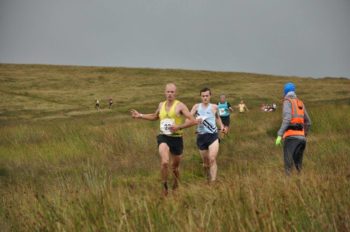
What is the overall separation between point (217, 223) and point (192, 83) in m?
60.7

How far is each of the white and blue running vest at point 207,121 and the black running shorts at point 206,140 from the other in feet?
0.22

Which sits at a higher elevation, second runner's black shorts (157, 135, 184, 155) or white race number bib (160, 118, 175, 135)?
white race number bib (160, 118, 175, 135)

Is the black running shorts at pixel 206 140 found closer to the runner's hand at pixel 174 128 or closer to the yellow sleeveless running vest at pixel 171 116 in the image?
the yellow sleeveless running vest at pixel 171 116

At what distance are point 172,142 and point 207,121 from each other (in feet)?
3.44

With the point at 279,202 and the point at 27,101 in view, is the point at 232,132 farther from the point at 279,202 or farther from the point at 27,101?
the point at 27,101

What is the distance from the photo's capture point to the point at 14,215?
583 centimetres

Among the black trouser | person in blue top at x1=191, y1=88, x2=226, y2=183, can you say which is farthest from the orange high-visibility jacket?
person in blue top at x1=191, y1=88, x2=226, y2=183

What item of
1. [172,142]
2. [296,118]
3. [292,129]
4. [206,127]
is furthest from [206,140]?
[296,118]

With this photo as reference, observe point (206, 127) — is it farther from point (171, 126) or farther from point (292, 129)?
point (292, 129)

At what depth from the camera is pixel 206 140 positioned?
10.0 metres

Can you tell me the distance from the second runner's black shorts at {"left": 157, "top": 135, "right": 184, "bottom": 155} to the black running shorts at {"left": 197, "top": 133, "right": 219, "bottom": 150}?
83cm

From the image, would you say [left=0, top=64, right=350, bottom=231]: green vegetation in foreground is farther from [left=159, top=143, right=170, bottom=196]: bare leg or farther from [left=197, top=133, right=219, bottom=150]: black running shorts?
[left=197, top=133, right=219, bottom=150]: black running shorts

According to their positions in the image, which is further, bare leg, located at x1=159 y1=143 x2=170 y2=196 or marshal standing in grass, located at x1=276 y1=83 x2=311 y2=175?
bare leg, located at x1=159 y1=143 x2=170 y2=196

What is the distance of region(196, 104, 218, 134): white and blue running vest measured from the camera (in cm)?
998
